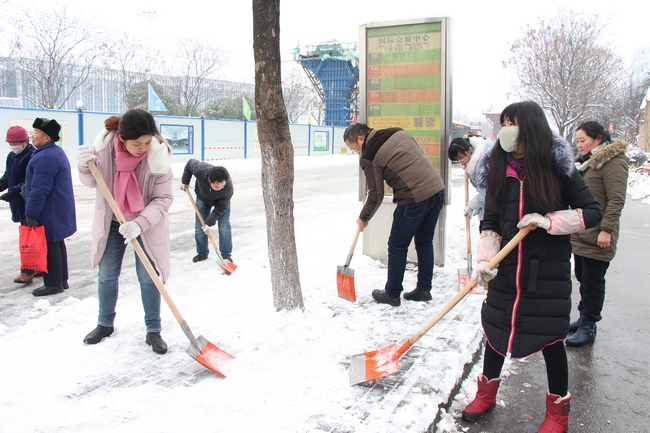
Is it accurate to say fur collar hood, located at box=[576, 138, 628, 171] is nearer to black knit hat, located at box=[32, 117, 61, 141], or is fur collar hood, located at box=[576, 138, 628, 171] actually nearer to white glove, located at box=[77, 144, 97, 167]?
white glove, located at box=[77, 144, 97, 167]

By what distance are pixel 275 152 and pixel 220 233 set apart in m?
2.65

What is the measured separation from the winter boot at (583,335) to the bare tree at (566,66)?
24292 mm

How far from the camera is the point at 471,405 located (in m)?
3.13

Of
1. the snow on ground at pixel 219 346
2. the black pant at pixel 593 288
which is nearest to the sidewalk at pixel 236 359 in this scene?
the snow on ground at pixel 219 346

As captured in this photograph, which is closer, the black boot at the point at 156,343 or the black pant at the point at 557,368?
the black pant at the point at 557,368

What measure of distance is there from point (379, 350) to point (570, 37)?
1023 inches

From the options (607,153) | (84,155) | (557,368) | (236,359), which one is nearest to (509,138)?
(557,368)

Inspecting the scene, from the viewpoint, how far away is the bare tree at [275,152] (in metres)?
3.79

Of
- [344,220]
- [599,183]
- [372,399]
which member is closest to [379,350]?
[372,399]

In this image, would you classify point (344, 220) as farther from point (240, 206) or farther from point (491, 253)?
point (491, 253)

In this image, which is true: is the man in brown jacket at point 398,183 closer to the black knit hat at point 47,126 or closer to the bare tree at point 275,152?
the bare tree at point 275,152

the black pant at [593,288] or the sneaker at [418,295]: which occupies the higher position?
the black pant at [593,288]

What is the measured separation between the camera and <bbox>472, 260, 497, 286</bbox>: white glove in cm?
284

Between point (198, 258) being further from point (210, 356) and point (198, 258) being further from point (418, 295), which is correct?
point (210, 356)
